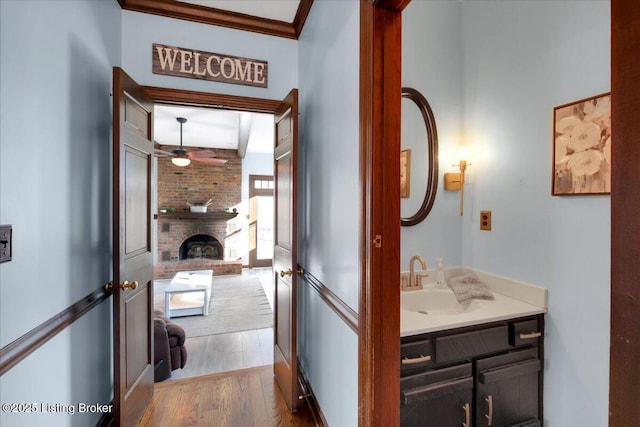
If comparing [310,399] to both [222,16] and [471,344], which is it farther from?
[222,16]

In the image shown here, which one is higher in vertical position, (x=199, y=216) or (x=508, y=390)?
(x=199, y=216)

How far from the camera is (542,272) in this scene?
67.7 inches

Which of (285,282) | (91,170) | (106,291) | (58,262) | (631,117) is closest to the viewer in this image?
(631,117)

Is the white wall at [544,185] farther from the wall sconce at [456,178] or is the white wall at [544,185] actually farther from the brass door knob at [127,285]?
the brass door knob at [127,285]

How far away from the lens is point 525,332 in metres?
1.61

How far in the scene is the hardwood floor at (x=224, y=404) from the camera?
188 centimetres

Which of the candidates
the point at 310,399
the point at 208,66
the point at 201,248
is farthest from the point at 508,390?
the point at 201,248

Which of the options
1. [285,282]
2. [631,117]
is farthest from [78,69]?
[631,117]

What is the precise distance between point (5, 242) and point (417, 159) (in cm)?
213

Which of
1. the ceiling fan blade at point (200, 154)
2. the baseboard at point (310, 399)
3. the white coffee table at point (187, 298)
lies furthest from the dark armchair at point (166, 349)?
the ceiling fan blade at point (200, 154)

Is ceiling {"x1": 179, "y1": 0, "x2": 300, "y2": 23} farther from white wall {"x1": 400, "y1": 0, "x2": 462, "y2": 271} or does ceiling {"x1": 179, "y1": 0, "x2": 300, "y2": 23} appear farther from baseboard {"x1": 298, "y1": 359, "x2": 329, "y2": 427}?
baseboard {"x1": 298, "y1": 359, "x2": 329, "y2": 427}

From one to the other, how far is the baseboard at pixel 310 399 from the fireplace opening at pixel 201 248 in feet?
18.7

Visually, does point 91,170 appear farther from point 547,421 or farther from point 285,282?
point 547,421

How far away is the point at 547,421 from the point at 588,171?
140cm
